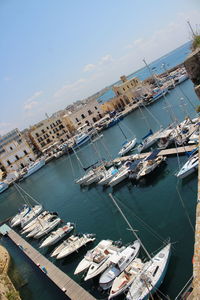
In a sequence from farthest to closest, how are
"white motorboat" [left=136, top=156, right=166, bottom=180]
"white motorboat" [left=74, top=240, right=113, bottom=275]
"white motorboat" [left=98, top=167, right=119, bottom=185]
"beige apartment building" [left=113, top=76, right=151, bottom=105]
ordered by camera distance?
"beige apartment building" [left=113, top=76, right=151, bottom=105] < "white motorboat" [left=98, top=167, right=119, bottom=185] < "white motorboat" [left=136, top=156, right=166, bottom=180] < "white motorboat" [left=74, top=240, right=113, bottom=275]

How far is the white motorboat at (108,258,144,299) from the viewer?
589 inches

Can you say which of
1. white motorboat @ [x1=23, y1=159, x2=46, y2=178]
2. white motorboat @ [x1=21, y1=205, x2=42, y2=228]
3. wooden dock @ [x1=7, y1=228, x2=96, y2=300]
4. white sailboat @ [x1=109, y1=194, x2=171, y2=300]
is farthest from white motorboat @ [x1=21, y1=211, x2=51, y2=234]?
white motorboat @ [x1=23, y1=159, x2=46, y2=178]

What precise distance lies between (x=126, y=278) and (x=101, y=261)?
306cm

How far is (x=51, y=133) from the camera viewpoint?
3430 inches

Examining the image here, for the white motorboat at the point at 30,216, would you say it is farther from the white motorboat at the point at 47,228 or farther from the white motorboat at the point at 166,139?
the white motorboat at the point at 166,139

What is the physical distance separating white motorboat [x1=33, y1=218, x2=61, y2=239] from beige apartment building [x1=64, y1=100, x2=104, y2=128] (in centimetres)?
5983

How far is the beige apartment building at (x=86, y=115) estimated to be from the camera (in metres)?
87.4

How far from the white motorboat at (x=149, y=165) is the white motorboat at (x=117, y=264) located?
12.9 metres

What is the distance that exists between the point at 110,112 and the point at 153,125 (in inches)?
1495

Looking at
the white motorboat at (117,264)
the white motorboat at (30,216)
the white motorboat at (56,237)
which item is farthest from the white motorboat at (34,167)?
the white motorboat at (117,264)

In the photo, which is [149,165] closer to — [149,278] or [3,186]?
[149,278]

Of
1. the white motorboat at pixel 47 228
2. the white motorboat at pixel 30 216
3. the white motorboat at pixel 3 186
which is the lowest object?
the white motorboat at pixel 47 228

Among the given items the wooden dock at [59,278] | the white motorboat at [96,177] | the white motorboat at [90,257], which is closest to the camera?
the wooden dock at [59,278]

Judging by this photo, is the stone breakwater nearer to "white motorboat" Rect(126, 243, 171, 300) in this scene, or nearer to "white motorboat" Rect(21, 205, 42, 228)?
"white motorboat" Rect(126, 243, 171, 300)
